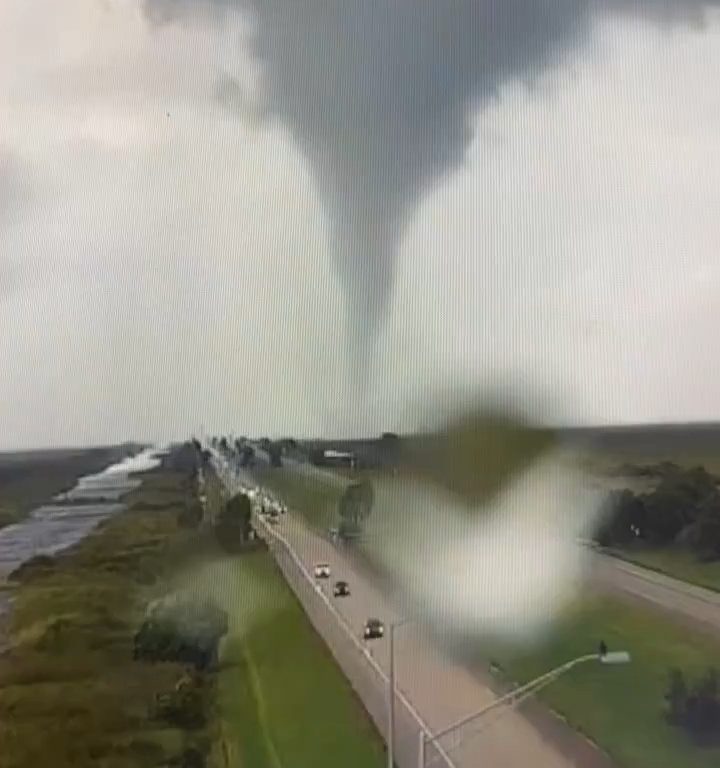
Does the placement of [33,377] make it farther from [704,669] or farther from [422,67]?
[704,669]

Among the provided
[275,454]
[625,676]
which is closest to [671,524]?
[625,676]

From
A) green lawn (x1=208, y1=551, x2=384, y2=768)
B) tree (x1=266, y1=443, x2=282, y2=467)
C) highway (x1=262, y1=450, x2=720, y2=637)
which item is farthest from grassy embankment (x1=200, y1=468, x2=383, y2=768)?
highway (x1=262, y1=450, x2=720, y2=637)

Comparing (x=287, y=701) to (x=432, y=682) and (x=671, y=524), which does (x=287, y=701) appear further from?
(x=671, y=524)

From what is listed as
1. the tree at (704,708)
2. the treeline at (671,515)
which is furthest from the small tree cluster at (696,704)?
the treeline at (671,515)

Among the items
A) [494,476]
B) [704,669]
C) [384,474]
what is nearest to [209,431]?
[384,474]

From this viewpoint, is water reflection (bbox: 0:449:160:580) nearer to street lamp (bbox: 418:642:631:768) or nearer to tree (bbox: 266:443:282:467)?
tree (bbox: 266:443:282:467)

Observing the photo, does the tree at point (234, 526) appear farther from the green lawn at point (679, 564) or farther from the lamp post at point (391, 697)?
the green lawn at point (679, 564)
